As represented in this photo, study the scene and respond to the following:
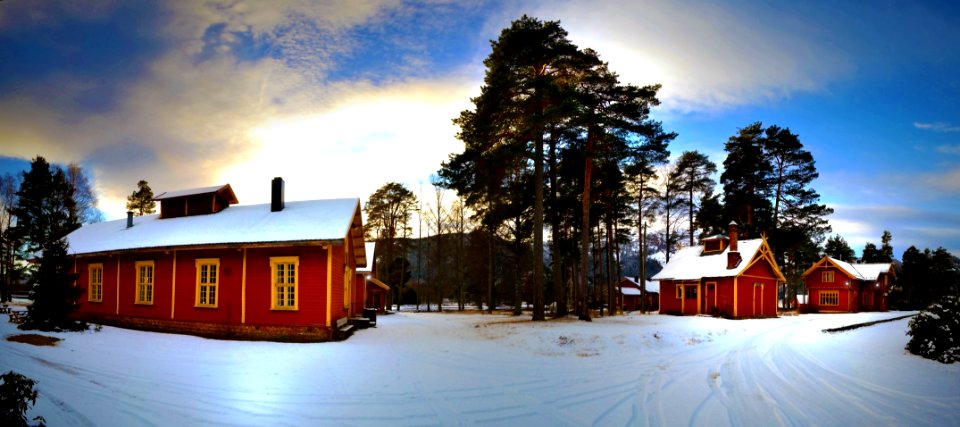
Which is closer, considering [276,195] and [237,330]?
[237,330]

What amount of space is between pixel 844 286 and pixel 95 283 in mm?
58557

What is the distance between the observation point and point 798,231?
43.4 meters

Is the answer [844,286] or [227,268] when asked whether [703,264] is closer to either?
[844,286]

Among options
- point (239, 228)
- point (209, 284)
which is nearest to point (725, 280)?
point (239, 228)

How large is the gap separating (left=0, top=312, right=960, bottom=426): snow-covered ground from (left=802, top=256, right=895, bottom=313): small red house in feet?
111

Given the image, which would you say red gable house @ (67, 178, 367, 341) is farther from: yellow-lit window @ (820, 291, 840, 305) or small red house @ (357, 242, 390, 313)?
yellow-lit window @ (820, 291, 840, 305)

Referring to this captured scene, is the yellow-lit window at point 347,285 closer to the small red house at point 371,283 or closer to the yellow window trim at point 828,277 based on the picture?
the small red house at point 371,283

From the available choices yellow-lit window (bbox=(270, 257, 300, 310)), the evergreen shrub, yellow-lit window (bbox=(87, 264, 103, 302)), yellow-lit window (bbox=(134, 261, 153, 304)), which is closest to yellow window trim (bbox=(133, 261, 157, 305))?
yellow-lit window (bbox=(134, 261, 153, 304))

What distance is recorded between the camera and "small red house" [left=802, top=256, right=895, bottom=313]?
46719 millimetres

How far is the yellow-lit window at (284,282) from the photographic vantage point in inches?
740

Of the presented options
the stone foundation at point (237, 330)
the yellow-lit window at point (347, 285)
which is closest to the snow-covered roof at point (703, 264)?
the yellow-lit window at point (347, 285)

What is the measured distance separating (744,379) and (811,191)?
41.1 m

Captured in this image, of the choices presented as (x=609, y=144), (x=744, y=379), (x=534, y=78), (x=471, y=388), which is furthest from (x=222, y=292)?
(x=609, y=144)

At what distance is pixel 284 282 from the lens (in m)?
19.0
